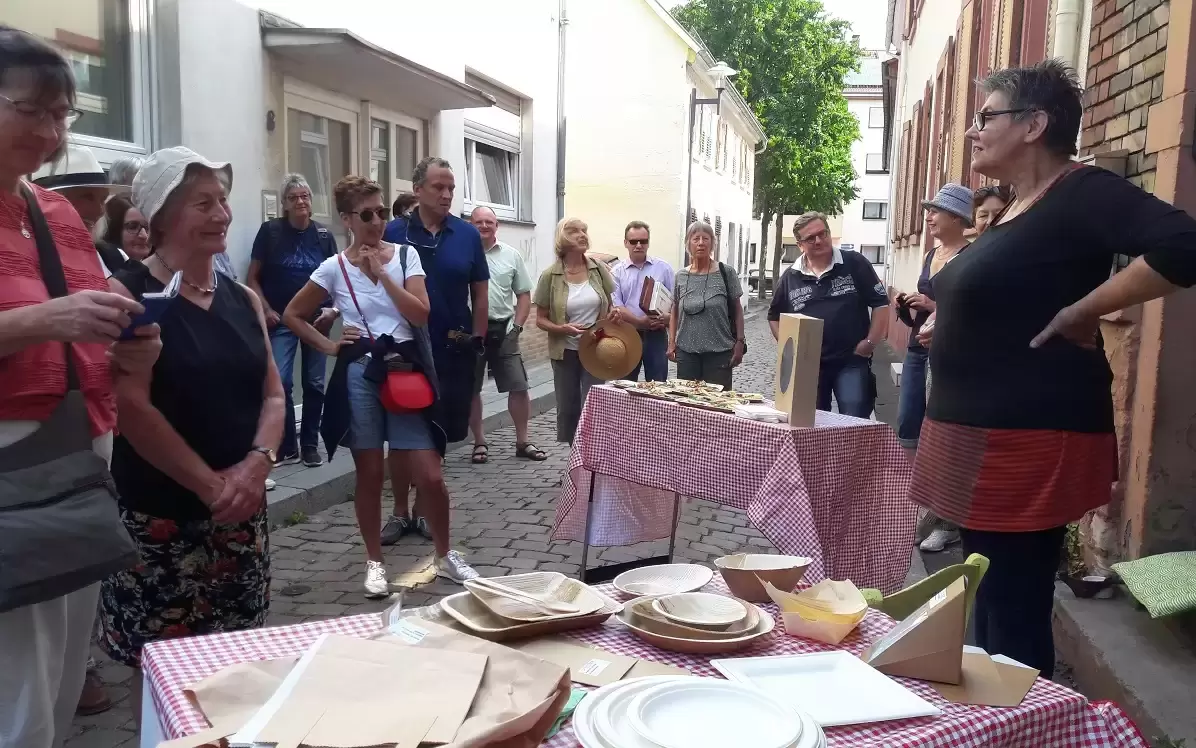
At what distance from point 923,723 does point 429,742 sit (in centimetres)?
73

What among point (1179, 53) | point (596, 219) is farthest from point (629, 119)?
point (1179, 53)

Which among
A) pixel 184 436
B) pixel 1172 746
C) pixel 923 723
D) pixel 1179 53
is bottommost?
pixel 1172 746

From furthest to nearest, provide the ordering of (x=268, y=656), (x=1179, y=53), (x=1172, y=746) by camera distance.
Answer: (x=1179, y=53)
(x=1172, y=746)
(x=268, y=656)

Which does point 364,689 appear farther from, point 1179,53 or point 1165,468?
point 1179,53

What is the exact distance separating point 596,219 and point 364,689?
842 inches

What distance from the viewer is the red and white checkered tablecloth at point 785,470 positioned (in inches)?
139

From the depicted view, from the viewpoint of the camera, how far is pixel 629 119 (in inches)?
880

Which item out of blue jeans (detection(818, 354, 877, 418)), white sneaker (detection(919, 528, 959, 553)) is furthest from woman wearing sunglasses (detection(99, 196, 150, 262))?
white sneaker (detection(919, 528, 959, 553))

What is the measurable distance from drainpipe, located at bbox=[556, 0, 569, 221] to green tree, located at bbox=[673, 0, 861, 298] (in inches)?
944

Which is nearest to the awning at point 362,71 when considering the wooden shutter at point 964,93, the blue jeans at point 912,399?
the blue jeans at point 912,399

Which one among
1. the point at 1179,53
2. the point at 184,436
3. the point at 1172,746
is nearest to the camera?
the point at 184,436

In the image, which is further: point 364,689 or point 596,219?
point 596,219

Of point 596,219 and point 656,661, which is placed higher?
point 596,219

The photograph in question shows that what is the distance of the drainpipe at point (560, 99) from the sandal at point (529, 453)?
710cm
